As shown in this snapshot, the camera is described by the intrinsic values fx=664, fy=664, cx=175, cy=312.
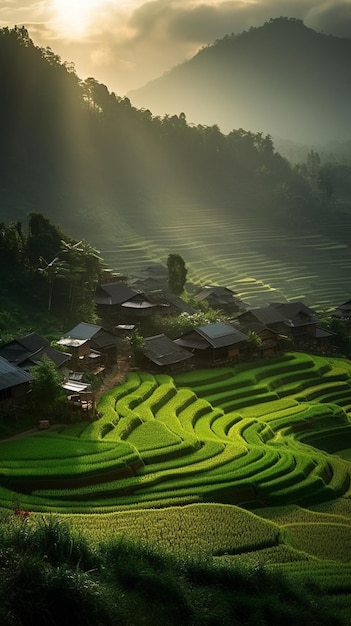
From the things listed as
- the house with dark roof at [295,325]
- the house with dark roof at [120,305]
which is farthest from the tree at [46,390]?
the house with dark roof at [295,325]

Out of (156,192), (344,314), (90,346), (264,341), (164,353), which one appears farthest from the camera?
(156,192)

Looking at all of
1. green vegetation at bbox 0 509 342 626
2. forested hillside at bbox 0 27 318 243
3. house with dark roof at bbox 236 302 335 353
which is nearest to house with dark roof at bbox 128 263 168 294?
house with dark roof at bbox 236 302 335 353

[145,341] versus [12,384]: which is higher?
[12,384]

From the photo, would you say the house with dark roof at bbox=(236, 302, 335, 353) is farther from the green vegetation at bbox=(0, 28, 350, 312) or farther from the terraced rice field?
the green vegetation at bbox=(0, 28, 350, 312)

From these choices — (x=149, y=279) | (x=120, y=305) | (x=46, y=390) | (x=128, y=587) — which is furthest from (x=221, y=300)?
(x=128, y=587)

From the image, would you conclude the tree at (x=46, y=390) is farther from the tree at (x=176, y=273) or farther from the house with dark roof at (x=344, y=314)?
the house with dark roof at (x=344, y=314)

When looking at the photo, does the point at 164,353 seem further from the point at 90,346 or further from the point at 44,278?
the point at 44,278

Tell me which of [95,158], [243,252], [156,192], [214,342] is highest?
[95,158]
